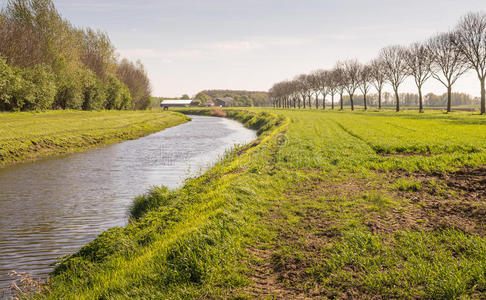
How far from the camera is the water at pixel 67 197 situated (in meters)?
7.67

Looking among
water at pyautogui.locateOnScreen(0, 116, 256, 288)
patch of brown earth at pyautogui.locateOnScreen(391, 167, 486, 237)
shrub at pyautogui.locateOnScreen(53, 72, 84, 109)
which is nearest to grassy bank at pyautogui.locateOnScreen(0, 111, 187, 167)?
water at pyautogui.locateOnScreen(0, 116, 256, 288)

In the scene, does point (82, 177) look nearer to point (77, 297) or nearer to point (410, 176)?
point (77, 297)

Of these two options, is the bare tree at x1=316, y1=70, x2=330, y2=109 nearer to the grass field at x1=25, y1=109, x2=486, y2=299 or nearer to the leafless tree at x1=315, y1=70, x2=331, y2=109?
the leafless tree at x1=315, y1=70, x2=331, y2=109

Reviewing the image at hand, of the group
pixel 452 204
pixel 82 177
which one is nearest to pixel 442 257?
pixel 452 204

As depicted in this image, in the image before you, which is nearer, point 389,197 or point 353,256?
point 353,256

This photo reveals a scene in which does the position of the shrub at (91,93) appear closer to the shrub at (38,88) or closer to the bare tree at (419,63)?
the shrub at (38,88)

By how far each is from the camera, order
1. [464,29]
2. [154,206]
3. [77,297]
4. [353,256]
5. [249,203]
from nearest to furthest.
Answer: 1. [77,297]
2. [353,256]
3. [249,203]
4. [154,206]
5. [464,29]

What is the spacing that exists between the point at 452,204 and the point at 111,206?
1046cm

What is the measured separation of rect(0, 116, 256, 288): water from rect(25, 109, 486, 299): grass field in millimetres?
1250

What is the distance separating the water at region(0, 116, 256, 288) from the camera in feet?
25.2

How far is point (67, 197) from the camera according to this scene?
1208 cm

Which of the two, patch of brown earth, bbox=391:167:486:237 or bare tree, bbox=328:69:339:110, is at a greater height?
bare tree, bbox=328:69:339:110

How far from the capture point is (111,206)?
1101cm

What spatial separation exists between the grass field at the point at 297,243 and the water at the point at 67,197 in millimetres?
1250
